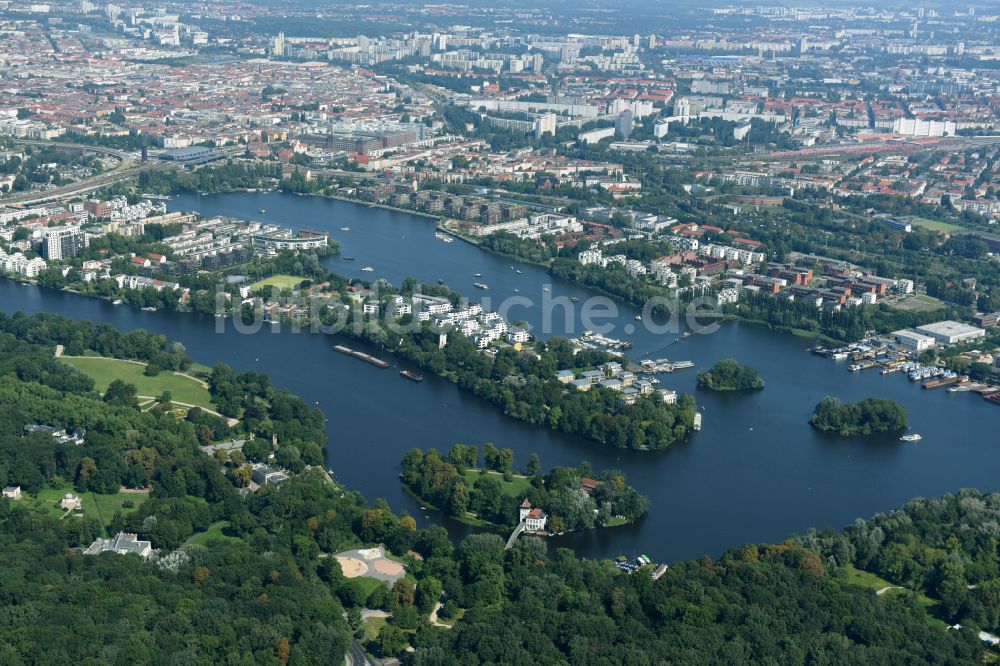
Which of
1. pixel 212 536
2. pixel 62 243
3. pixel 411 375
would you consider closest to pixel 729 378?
pixel 411 375

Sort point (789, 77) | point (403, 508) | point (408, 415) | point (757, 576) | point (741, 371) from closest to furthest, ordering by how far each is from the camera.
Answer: point (757, 576) → point (403, 508) → point (408, 415) → point (741, 371) → point (789, 77)

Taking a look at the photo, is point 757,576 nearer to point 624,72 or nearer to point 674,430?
point 674,430

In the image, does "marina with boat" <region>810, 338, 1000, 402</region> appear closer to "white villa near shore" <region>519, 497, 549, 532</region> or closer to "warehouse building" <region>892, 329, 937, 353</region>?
"warehouse building" <region>892, 329, 937, 353</region>

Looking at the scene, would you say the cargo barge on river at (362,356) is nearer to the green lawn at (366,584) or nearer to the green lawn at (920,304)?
the green lawn at (366,584)

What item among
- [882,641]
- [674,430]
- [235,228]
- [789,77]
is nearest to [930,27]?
[789,77]

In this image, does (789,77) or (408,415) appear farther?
(789,77)

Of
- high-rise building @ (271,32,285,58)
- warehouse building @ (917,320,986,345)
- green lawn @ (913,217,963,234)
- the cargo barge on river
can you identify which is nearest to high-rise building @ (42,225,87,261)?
the cargo barge on river

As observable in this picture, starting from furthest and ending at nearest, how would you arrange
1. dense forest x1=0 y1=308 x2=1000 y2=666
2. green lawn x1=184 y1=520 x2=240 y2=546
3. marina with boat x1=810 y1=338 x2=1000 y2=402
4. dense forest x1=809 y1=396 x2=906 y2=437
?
1. marina with boat x1=810 y1=338 x2=1000 y2=402
2. dense forest x1=809 y1=396 x2=906 y2=437
3. green lawn x1=184 y1=520 x2=240 y2=546
4. dense forest x1=0 y1=308 x2=1000 y2=666
